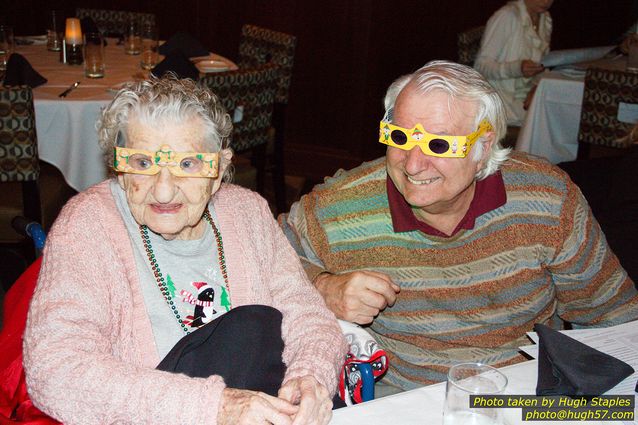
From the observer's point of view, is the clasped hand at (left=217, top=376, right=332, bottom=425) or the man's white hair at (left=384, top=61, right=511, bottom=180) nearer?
the clasped hand at (left=217, top=376, right=332, bottom=425)

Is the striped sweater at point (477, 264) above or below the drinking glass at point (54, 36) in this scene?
below

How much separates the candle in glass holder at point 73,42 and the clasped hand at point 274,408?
Answer: 135 inches

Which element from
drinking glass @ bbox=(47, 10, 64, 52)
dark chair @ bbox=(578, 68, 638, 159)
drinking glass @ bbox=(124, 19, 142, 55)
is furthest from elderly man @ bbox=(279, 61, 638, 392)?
drinking glass @ bbox=(47, 10, 64, 52)

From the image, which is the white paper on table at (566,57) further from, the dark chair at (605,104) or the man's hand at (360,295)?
the man's hand at (360,295)

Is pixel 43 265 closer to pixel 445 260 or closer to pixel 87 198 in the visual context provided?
pixel 87 198

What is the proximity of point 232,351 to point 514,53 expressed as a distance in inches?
153

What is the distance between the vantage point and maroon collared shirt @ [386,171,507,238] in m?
2.04

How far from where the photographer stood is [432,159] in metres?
1.96

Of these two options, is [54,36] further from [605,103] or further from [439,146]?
[439,146]

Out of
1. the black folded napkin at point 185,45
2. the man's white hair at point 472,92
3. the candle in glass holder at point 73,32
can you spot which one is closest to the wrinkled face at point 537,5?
the black folded napkin at point 185,45

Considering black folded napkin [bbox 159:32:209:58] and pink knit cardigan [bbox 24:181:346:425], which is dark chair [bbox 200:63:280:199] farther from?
pink knit cardigan [bbox 24:181:346:425]

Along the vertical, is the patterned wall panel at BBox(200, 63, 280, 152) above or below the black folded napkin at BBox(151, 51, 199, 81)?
below

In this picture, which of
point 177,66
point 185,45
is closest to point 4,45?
point 185,45

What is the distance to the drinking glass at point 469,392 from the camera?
1.48 meters
